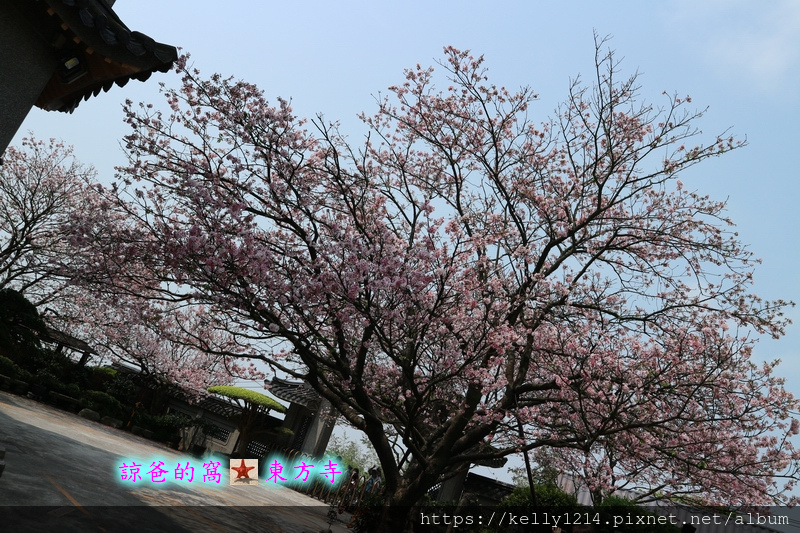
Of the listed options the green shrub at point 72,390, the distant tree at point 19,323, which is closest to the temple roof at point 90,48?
the distant tree at point 19,323

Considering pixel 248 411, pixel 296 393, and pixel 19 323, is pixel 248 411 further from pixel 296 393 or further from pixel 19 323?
pixel 19 323

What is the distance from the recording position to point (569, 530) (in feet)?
44.5

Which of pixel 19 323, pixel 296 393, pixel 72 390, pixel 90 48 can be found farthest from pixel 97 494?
pixel 296 393

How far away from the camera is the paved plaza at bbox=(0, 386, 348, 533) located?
24.7ft

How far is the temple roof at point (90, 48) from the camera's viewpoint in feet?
19.2

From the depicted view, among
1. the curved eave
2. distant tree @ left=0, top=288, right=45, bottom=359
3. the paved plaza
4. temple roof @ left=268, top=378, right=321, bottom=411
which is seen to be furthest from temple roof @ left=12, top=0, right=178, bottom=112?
temple roof @ left=268, top=378, right=321, bottom=411

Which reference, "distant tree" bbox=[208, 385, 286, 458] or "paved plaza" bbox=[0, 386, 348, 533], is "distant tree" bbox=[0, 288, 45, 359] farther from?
"distant tree" bbox=[208, 385, 286, 458]

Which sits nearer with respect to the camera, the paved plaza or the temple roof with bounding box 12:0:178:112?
the temple roof with bounding box 12:0:178:112

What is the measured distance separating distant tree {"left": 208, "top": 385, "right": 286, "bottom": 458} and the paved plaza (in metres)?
6.65

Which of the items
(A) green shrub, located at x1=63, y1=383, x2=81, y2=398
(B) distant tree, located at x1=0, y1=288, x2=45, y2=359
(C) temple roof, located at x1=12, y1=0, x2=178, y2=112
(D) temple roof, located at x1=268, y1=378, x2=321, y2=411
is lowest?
(A) green shrub, located at x1=63, y1=383, x2=81, y2=398

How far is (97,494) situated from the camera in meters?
9.31

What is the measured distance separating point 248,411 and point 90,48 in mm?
21841

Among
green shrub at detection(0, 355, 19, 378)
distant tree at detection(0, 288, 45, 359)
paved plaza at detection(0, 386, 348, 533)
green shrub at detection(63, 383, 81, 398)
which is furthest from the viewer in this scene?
green shrub at detection(63, 383, 81, 398)

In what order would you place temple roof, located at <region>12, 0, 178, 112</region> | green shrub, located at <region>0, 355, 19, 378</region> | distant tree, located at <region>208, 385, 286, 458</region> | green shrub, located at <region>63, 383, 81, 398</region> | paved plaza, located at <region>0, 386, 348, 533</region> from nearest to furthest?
temple roof, located at <region>12, 0, 178, 112</region> → paved plaza, located at <region>0, 386, 348, 533</region> → green shrub, located at <region>0, 355, 19, 378</region> → green shrub, located at <region>63, 383, 81, 398</region> → distant tree, located at <region>208, 385, 286, 458</region>
